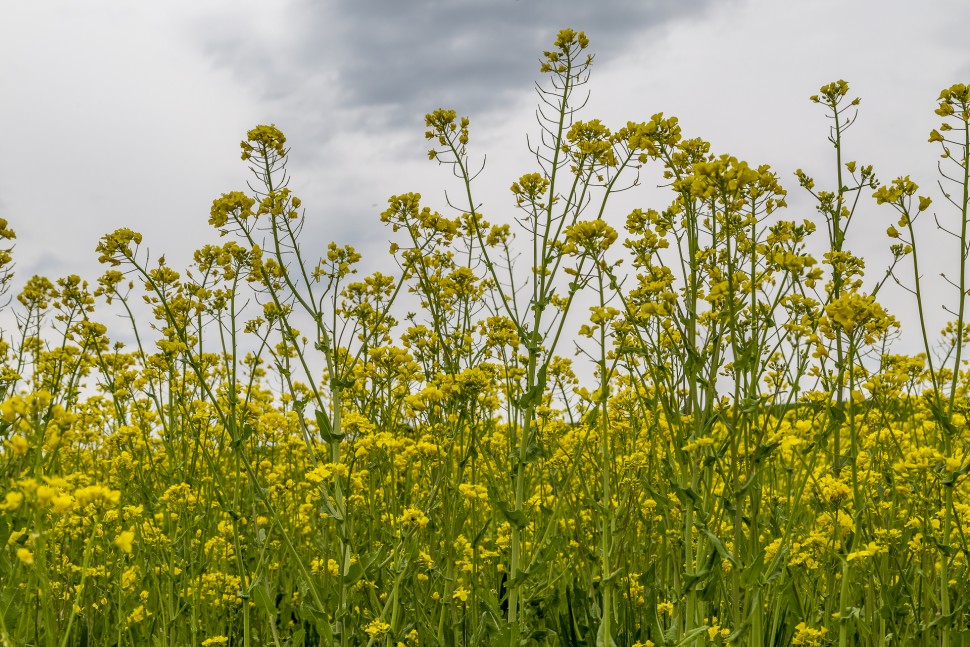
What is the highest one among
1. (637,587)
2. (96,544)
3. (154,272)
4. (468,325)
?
(154,272)

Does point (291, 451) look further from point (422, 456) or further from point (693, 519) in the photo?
point (693, 519)

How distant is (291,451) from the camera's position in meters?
6.89

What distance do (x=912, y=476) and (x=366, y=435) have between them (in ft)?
9.45

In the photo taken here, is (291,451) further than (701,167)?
Yes

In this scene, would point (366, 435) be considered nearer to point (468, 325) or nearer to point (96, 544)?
point (468, 325)

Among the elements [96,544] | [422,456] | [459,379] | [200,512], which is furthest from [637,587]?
Result: [96,544]

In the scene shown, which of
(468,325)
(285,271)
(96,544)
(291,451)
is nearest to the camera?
(285,271)

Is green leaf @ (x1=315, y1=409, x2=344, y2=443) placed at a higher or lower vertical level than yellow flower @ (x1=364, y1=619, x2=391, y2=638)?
higher

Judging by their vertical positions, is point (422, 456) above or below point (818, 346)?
below

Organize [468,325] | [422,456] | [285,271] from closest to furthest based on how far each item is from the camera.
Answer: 1. [285,271]
2. [422,456]
3. [468,325]

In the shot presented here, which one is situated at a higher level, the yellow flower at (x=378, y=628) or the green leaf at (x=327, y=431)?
the green leaf at (x=327, y=431)

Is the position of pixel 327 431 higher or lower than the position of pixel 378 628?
higher

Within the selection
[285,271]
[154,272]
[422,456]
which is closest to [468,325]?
[422,456]

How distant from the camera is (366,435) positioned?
422 cm
